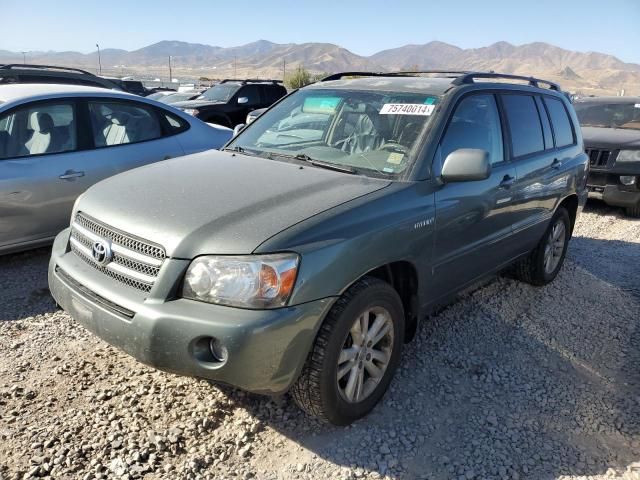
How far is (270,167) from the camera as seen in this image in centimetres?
338

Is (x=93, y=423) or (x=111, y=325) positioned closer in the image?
(x=111, y=325)

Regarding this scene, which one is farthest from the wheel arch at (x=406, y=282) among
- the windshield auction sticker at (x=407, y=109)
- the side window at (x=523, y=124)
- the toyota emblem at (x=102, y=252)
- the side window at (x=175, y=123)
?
the side window at (x=175, y=123)

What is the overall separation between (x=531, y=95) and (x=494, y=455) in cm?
306

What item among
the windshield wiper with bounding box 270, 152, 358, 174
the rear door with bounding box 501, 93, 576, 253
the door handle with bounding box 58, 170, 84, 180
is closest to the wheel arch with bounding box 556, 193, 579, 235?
the rear door with bounding box 501, 93, 576, 253

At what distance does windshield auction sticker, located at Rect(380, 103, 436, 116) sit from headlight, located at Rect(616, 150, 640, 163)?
5.69 m

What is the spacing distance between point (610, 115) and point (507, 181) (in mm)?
6797

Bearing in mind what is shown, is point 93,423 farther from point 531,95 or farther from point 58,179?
point 531,95

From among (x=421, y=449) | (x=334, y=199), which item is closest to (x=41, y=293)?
(x=334, y=199)

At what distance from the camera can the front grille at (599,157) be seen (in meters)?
7.98

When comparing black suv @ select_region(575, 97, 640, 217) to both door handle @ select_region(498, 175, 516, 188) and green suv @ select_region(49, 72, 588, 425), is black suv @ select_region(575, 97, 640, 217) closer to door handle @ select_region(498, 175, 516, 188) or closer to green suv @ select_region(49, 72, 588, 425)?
green suv @ select_region(49, 72, 588, 425)

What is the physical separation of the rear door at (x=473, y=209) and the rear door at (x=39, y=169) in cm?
328

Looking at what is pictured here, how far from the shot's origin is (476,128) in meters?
3.70

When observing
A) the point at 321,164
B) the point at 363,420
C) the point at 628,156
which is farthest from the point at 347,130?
the point at 628,156

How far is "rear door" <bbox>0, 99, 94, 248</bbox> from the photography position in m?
4.52
